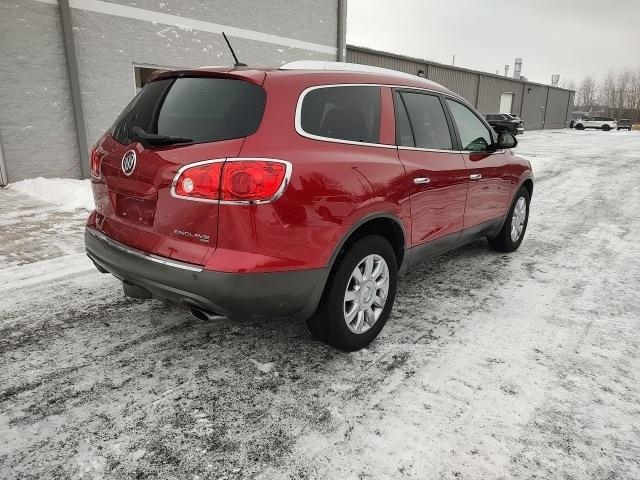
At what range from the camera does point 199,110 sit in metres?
2.57

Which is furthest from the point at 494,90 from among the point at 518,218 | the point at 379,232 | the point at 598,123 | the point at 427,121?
the point at 379,232

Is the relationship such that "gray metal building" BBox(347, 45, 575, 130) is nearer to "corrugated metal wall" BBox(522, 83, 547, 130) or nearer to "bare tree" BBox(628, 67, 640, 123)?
"corrugated metal wall" BBox(522, 83, 547, 130)

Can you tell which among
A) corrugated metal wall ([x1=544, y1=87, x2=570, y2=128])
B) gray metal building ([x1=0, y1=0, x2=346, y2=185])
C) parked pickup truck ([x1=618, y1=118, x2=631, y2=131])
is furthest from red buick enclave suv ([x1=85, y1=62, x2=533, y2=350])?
parked pickup truck ([x1=618, y1=118, x2=631, y2=131])

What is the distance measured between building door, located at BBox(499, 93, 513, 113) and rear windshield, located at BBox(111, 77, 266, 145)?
37.4 meters

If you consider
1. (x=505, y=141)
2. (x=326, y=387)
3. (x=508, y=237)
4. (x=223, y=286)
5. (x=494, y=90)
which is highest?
(x=494, y=90)

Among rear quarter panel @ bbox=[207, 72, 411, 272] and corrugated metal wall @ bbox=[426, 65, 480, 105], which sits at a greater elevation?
corrugated metal wall @ bbox=[426, 65, 480, 105]

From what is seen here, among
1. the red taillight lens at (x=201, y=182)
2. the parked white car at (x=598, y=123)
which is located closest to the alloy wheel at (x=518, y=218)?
the red taillight lens at (x=201, y=182)

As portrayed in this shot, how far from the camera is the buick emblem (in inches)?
102

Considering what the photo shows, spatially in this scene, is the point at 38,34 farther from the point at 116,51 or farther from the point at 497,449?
the point at 497,449

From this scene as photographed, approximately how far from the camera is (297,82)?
2.61 m

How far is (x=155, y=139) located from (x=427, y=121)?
6.83 feet

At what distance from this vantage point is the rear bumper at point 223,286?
2.31 m

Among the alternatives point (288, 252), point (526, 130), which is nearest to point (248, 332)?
point (288, 252)

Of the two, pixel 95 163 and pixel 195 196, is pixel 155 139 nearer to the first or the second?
pixel 195 196
